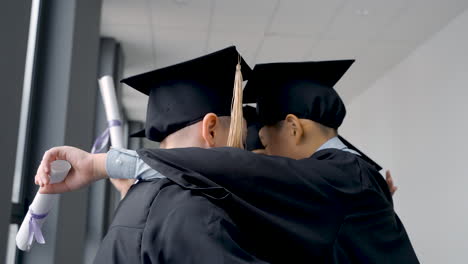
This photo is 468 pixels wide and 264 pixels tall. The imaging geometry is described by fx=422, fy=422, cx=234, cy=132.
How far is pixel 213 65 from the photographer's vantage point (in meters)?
1.32

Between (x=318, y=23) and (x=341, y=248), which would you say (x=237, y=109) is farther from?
(x=318, y=23)

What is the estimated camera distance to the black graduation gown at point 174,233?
0.82m

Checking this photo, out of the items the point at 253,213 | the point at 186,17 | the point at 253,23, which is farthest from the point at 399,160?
the point at 253,213

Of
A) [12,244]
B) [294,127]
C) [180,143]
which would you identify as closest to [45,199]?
[180,143]

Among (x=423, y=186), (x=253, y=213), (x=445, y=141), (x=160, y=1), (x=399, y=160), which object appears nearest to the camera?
(x=253, y=213)

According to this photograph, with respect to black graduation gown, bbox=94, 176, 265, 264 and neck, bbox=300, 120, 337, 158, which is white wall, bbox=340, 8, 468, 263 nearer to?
neck, bbox=300, 120, 337, 158

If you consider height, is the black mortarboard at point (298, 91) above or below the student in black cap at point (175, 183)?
above

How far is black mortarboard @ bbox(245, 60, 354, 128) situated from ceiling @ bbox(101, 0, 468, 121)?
2.39 meters

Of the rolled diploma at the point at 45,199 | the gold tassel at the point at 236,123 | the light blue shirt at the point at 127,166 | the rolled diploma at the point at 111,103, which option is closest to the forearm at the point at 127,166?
the light blue shirt at the point at 127,166

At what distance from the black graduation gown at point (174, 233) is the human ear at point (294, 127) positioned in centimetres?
76

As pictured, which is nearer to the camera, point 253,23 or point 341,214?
point 341,214

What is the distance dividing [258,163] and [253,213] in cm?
13

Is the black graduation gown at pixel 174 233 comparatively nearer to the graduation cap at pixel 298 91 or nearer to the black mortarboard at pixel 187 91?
the black mortarboard at pixel 187 91

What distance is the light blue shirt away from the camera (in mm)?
1008
